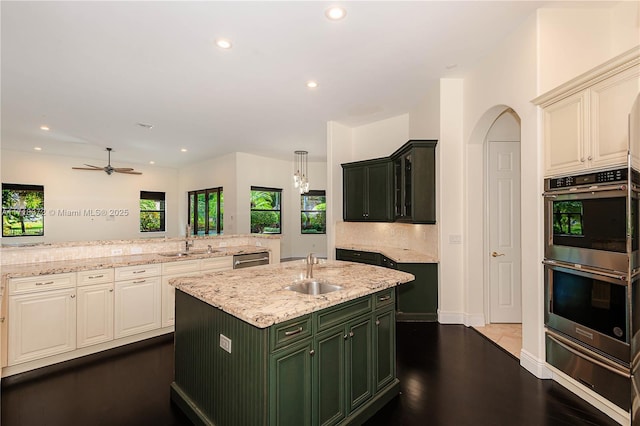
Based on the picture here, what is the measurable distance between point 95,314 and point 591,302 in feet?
14.6

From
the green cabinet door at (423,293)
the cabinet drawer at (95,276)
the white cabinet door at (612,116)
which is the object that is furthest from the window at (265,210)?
the white cabinet door at (612,116)

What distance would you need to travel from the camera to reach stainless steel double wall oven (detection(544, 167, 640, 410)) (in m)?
1.97

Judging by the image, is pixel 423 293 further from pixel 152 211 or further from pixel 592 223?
pixel 152 211

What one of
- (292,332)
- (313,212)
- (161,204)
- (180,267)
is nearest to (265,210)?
(313,212)

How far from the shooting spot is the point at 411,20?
2.61 m

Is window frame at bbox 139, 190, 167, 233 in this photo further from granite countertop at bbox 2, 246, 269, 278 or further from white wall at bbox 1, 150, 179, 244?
granite countertop at bbox 2, 246, 269, 278

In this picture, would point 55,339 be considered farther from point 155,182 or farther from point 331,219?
point 155,182

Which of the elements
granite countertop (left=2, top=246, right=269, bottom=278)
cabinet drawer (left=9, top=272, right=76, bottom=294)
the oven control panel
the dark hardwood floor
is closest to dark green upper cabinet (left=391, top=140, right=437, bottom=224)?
the oven control panel

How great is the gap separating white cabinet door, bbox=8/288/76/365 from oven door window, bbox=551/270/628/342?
4436 millimetres

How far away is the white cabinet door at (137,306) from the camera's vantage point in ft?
10.7

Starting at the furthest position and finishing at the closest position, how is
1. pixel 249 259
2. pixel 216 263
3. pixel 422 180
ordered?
pixel 249 259 → pixel 216 263 → pixel 422 180

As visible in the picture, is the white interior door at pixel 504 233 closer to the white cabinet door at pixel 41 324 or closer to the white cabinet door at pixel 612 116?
the white cabinet door at pixel 612 116

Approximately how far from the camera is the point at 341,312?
6.32 feet

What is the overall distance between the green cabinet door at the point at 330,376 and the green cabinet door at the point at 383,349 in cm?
36
